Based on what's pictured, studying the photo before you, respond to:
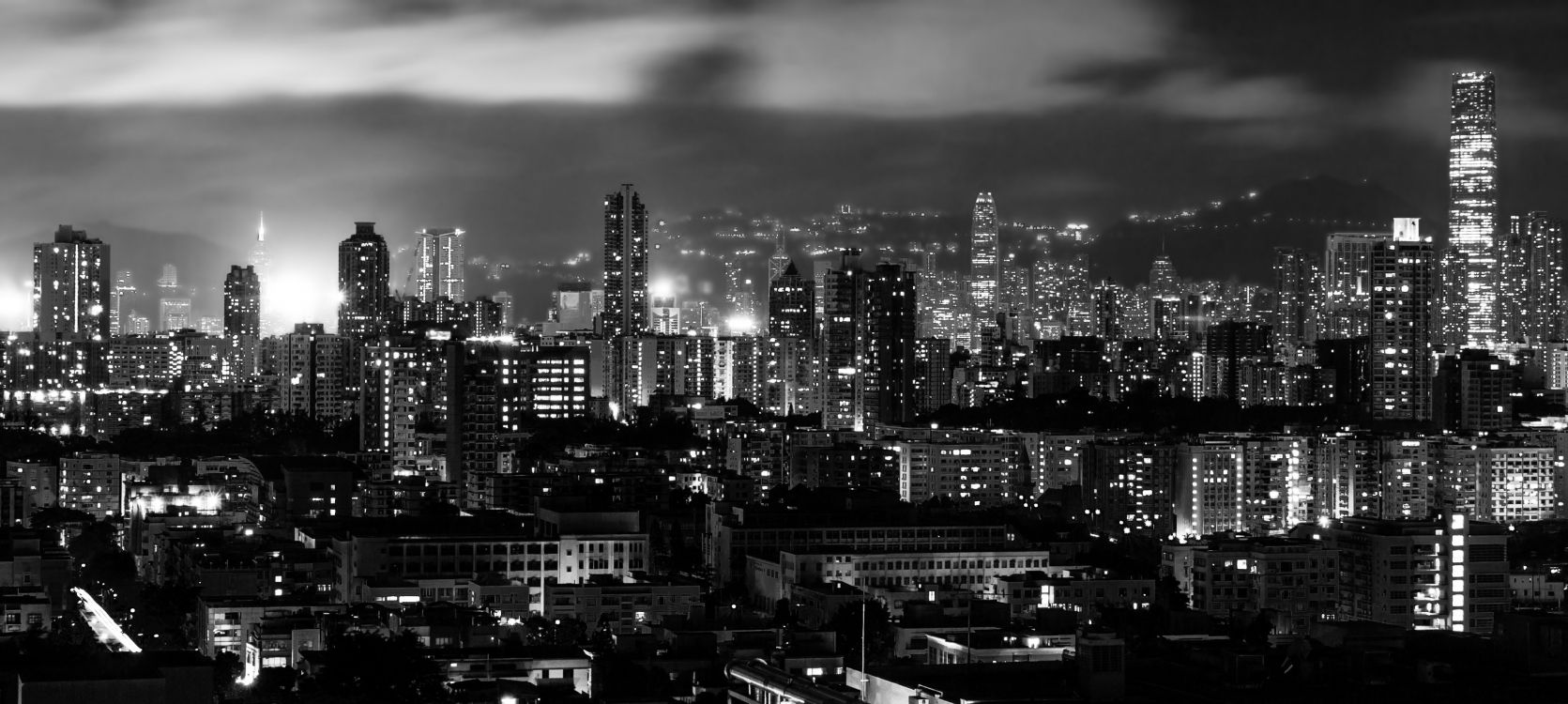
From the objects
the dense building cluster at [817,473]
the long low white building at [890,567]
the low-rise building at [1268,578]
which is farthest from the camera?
the long low white building at [890,567]

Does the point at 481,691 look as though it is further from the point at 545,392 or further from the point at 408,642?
the point at 545,392

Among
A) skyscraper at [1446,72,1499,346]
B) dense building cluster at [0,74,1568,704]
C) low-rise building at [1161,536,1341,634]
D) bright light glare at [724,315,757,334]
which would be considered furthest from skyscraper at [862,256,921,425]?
low-rise building at [1161,536,1341,634]

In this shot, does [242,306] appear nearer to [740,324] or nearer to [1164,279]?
[740,324]

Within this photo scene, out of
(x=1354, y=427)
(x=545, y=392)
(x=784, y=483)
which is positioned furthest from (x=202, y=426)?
(x=1354, y=427)

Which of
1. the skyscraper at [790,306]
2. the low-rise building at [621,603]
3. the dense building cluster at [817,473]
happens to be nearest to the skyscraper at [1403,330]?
the dense building cluster at [817,473]

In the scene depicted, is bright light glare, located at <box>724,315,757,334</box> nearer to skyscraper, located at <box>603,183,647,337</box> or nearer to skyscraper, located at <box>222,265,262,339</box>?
skyscraper, located at <box>603,183,647,337</box>

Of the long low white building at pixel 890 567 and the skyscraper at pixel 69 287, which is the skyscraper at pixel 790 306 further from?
the long low white building at pixel 890 567
